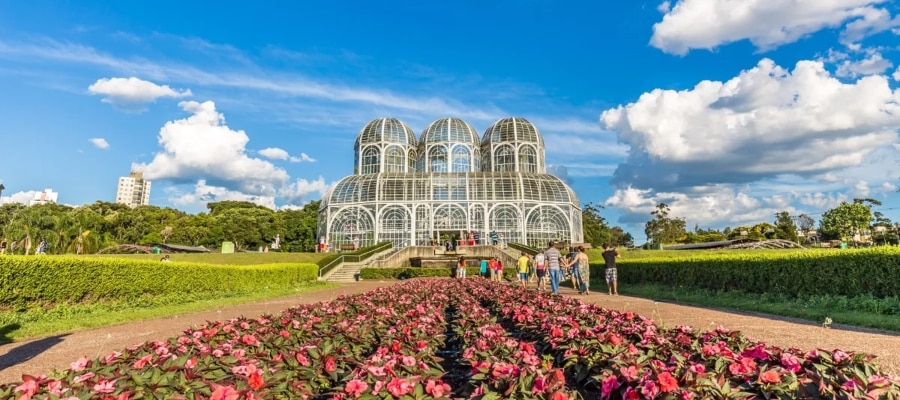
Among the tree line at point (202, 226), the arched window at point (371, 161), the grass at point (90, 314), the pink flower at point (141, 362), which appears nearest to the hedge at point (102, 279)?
the grass at point (90, 314)

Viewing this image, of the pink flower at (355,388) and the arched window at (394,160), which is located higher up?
the arched window at (394,160)

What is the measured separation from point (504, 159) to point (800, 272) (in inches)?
1496

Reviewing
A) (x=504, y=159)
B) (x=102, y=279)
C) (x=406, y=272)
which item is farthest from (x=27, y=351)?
(x=504, y=159)

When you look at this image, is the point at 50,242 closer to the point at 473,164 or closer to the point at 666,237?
the point at 473,164

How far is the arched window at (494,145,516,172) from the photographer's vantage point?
158ft

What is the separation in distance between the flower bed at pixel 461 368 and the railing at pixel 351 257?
22.8m

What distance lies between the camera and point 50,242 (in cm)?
3275

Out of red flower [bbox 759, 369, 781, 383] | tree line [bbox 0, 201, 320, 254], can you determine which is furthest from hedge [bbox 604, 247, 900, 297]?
tree line [bbox 0, 201, 320, 254]

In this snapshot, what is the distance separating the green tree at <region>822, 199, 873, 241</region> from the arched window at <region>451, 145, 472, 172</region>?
56.6 metres

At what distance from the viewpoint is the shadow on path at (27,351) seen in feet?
20.3

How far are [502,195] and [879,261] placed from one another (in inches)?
1219

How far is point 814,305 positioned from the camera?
9.82m

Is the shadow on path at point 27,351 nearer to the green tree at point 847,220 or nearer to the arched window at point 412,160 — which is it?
the arched window at point 412,160

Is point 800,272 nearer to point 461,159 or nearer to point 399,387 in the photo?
point 399,387
